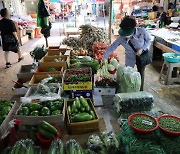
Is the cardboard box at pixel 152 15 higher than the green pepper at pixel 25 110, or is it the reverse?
the cardboard box at pixel 152 15

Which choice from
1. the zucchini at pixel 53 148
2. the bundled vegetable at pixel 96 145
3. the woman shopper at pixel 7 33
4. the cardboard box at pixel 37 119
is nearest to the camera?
the zucchini at pixel 53 148

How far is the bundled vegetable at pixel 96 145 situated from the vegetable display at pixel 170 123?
648 mm

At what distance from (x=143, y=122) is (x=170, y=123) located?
0.85 ft

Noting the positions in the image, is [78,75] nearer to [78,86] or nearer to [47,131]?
[78,86]

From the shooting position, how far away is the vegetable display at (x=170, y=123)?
1.78 metres

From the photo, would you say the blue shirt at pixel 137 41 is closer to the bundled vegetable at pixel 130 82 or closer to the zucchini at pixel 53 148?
the bundled vegetable at pixel 130 82

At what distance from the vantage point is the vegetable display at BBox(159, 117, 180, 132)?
178 centimetres

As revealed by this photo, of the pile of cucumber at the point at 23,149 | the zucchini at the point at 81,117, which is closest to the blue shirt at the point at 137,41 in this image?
the zucchini at the point at 81,117

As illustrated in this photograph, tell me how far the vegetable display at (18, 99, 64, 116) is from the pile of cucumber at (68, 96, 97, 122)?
0.51ft

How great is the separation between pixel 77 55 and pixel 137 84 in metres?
2.30

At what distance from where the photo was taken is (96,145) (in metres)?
2.08

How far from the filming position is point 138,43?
3408 mm

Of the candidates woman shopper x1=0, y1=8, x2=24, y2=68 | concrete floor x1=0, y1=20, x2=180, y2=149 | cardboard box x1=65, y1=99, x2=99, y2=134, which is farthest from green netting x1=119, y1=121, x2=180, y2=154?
woman shopper x1=0, y1=8, x2=24, y2=68

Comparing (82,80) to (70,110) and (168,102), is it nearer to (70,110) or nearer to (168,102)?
(70,110)
